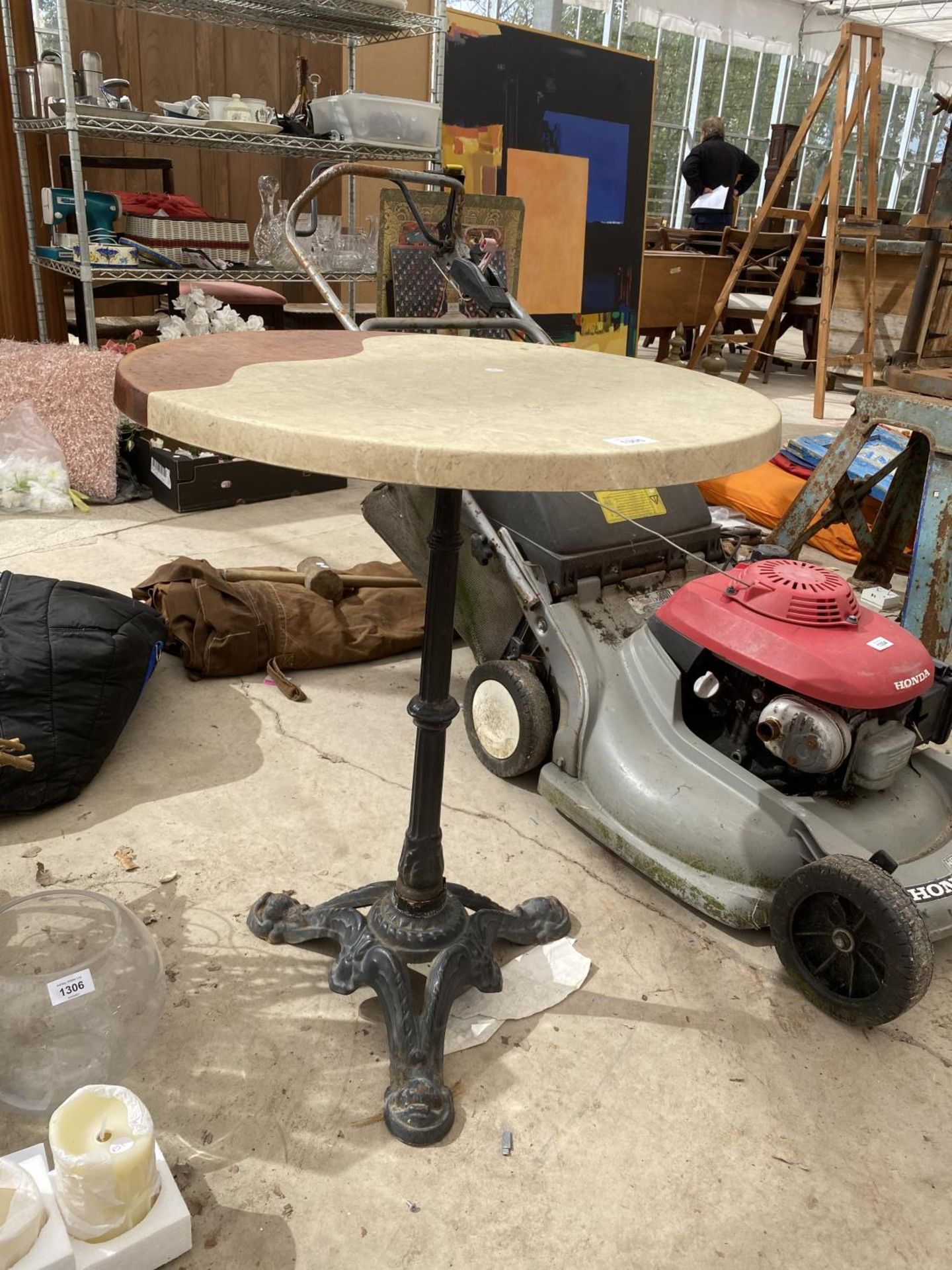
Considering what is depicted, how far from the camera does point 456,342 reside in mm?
1617

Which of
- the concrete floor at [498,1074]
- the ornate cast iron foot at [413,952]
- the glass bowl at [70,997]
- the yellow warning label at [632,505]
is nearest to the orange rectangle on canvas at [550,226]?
the yellow warning label at [632,505]

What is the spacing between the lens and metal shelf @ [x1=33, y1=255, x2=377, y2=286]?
3904 mm

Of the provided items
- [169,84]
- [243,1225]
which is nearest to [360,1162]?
[243,1225]

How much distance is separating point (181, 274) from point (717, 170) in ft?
19.4

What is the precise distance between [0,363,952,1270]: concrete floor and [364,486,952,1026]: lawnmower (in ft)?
0.32

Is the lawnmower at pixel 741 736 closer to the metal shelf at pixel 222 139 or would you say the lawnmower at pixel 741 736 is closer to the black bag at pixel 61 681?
the black bag at pixel 61 681

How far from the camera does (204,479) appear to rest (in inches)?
143

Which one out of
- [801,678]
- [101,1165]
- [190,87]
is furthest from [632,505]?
[190,87]

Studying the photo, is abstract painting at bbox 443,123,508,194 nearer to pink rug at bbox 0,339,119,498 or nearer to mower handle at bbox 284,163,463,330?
pink rug at bbox 0,339,119,498

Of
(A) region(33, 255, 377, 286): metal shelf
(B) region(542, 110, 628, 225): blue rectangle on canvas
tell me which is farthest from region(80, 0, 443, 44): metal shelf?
(A) region(33, 255, 377, 286): metal shelf

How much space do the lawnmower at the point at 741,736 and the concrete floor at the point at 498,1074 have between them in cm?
10

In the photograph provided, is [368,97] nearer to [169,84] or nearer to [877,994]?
[169,84]

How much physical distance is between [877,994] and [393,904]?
0.74 meters

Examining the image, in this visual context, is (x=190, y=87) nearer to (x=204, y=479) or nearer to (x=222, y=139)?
(x=222, y=139)
